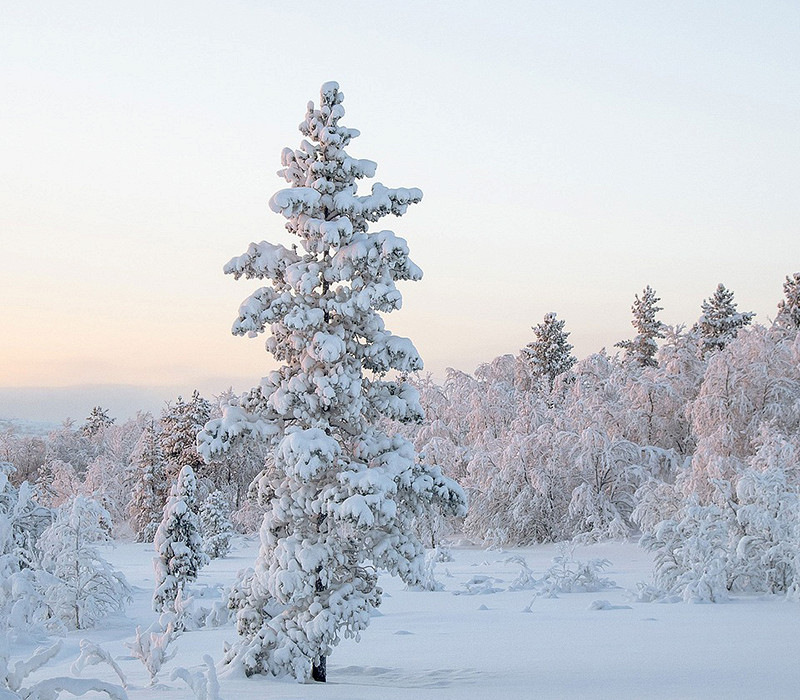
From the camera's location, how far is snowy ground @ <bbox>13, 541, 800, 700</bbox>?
9914mm

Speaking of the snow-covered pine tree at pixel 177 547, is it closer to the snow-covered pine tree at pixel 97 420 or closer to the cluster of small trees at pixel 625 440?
the cluster of small trees at pixel 625 440

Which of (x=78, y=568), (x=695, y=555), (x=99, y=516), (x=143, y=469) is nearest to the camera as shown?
(x=695, y=555)

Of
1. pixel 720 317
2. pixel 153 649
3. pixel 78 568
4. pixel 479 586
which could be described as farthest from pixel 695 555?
pixel 720 317

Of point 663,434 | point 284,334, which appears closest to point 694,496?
point 284,334

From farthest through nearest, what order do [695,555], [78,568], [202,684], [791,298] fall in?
[791,298], [78,568], [695,555], [202,684]

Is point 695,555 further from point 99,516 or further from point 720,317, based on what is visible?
point 720,317

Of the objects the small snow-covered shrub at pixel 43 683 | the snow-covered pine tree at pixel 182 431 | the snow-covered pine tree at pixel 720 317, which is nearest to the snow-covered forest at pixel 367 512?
the small snow-covered shrub at pixel 43 683

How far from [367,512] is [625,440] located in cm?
2365

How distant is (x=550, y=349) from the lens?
60250 mm

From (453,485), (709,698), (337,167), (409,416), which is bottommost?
(709,698)

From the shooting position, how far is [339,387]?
11.1 metres

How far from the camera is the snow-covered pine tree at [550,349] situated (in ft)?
197

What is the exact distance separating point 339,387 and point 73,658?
229 inches

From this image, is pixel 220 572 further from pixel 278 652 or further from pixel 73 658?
pixel 278 652
